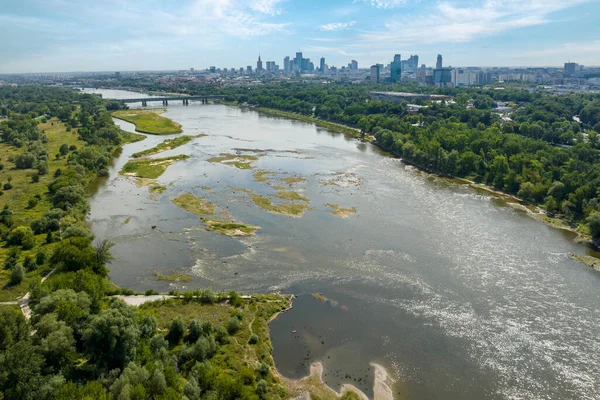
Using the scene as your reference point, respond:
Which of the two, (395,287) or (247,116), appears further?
(247,116)

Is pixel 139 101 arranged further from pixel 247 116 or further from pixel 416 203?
pixel 416 203

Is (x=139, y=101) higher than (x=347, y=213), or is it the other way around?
(x=139, y=101)

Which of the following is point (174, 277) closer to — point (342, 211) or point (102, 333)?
point (102, 333)

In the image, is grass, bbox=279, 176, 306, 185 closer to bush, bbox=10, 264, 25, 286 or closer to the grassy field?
the grassy field

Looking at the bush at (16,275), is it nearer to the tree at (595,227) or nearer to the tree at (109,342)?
the tree at (109,342)

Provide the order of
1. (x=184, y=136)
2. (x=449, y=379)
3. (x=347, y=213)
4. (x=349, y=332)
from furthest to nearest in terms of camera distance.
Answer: (x=184, y=136) → (x=347, y=213) → (x=349, y=332) → (x=449, y=379)

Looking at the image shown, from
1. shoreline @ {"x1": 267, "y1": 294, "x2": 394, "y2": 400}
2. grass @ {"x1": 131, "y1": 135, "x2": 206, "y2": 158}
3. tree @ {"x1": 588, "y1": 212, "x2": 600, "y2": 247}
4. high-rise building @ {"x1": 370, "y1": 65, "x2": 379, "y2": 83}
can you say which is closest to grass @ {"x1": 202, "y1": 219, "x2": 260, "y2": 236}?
shoreline @ {"x1": 267, "y1": 294, "x2": 394, "y2": 400}

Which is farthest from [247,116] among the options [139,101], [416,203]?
[416,203]
